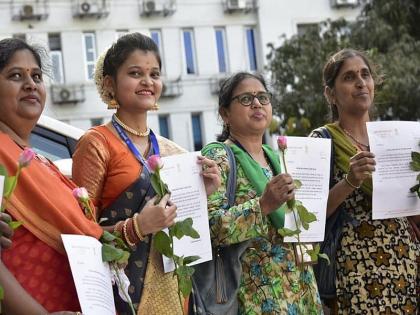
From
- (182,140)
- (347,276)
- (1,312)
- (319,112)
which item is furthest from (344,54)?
(182,140)

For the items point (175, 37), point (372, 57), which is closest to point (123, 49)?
point (372, 57)

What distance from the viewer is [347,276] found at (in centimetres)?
388

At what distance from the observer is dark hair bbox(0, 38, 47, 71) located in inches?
116

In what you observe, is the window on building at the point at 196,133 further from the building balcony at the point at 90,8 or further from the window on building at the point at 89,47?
the building balcony at the point at 90,8

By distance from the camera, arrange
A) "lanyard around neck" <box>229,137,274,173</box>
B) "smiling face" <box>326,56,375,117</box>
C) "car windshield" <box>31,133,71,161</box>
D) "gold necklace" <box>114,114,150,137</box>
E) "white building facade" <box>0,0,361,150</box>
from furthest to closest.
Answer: "white building facade" <box>0,0,361,150</box>, "car windshield" <box>31,133,71,161</box>, "smiling face" <box>326,56,375,117</box>, "lanyard around neck" <box>229,137,274,173</box>, "gold necklace" <box>114,114,150,137</box>

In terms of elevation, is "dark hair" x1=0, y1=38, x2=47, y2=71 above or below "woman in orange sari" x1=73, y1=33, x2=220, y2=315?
above

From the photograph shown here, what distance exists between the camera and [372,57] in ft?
45.1

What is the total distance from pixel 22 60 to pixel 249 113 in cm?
114

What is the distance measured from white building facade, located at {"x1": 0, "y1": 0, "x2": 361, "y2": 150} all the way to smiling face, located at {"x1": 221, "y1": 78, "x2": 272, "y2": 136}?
2085 centimetres

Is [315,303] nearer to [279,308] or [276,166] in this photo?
[279,308]

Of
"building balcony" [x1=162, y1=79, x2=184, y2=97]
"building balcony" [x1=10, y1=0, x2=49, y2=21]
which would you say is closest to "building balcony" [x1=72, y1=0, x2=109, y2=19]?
"building balcony" [x1=10, y1=0, x2=49, y2=21]

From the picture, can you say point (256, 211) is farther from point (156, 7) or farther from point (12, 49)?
point (156, 7)

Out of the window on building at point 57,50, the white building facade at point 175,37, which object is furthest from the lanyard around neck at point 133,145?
the window on building at point 57,50

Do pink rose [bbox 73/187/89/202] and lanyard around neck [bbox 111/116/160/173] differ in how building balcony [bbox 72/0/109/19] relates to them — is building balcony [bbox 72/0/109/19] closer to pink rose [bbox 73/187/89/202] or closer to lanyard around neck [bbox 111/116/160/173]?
lanyard around neck [bbox 111/116/160/173]
